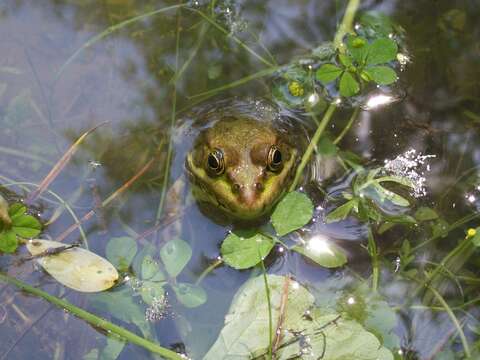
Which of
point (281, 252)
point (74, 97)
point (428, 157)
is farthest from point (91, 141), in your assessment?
point (428, 157)

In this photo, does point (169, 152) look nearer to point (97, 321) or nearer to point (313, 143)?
point (313, 143)

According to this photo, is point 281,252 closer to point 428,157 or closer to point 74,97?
point 428,157

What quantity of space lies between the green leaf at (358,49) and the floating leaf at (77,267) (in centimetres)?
189

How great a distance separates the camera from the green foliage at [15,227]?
2838mm

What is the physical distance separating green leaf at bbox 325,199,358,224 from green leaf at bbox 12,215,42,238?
1597 mm

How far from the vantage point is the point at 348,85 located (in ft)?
11.1

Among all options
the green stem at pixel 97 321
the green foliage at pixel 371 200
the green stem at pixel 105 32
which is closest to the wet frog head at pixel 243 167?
the green foliage at pixel 371 200

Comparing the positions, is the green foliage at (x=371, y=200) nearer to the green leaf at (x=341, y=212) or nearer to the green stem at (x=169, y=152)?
the green leaf at (x=341, y=212)

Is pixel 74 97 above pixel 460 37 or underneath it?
underneath

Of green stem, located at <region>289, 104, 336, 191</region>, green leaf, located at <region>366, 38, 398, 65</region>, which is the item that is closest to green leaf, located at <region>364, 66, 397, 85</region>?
green leaf, located at <region>366, 38, 398, 65</region>

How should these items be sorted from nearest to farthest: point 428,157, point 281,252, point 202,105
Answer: point 281,252, point 428,157, point 202,105

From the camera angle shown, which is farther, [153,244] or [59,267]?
[153,244]

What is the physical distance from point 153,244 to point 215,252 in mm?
350

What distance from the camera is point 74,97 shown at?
3592mm
